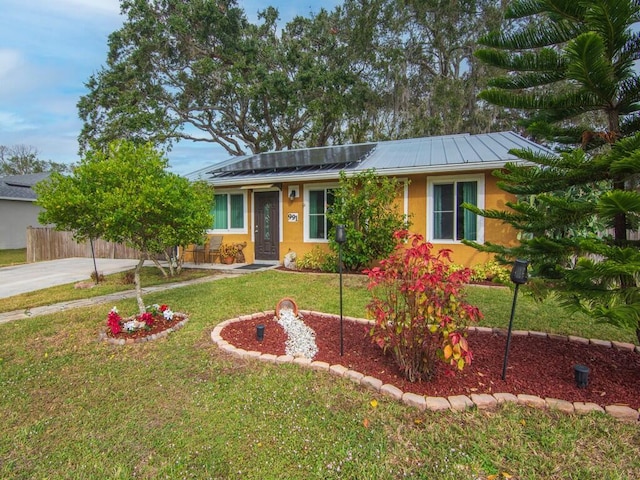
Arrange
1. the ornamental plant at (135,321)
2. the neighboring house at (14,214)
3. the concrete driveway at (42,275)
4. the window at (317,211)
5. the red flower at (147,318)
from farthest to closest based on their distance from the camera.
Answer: the neighboring house at (14,214) → the window at (317,211) → the concrete driveway at (42,275) → the red flower at (147,318) → the ornamental plant at (135,321)

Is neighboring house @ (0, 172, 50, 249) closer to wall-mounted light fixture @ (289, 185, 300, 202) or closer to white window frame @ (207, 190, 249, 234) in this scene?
white window frame @ (207, 190, 249, 234)

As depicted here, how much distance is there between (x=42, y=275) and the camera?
10.1 meters

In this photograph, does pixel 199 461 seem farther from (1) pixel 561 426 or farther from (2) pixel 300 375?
(1) pixel 561 426

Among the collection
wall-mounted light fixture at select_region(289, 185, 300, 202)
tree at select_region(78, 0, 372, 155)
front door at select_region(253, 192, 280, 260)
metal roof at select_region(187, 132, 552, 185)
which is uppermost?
tree at select_region(78, 0, 372, 155)

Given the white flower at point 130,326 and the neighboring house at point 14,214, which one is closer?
the white flower at point 130,326

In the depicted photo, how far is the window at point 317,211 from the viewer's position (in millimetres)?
9828

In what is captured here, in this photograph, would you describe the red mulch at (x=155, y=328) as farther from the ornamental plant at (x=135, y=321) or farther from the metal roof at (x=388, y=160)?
the metal roof at (x=388, y=160)

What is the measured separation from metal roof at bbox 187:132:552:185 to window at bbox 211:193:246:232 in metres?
0.74

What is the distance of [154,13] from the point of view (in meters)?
17.3

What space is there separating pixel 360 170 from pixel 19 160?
5222 cm

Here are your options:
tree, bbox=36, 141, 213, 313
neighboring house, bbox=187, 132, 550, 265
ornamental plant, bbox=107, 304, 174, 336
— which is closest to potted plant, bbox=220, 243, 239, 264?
neighboring house, bbox=187, 132, 550, 265

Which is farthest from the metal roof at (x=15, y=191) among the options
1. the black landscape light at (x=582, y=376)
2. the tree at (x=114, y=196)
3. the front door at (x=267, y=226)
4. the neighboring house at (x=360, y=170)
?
the black landscape light at (x=582, y=376)

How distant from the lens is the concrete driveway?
327 inches

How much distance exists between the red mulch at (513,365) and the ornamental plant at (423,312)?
0.63 ft
